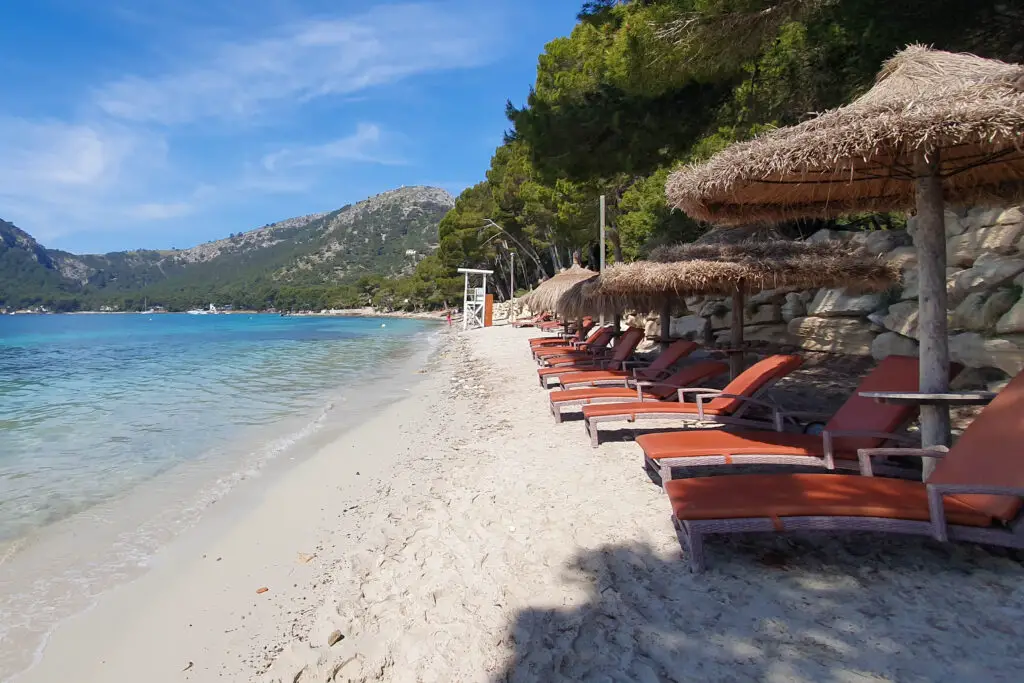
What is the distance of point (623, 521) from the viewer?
3.23 m

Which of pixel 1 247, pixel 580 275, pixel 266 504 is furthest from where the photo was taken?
pixel 1 247

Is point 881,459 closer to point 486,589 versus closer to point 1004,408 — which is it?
point 1004,408

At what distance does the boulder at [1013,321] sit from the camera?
204 inches

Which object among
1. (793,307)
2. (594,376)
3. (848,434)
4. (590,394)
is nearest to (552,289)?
(793,307)

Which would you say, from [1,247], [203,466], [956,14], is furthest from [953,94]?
[1,247]

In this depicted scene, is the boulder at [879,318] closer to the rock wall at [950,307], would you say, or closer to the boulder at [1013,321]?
the rock wall at [950,307]

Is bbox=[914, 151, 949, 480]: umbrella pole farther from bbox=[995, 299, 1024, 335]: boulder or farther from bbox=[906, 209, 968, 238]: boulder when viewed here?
bbox=[906, 209, 968, 238]: boulder

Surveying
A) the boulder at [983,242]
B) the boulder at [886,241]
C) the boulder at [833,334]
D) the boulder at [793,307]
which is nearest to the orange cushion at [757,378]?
the boulder at [983,242]

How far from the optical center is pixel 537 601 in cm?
251

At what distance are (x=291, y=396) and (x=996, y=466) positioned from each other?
10.5 meters

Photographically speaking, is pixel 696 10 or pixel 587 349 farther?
pixel 587 349

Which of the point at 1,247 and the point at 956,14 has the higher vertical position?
the point at 1,247

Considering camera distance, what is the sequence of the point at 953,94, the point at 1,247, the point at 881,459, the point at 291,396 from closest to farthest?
the point at 953,94
the point at 881,459
the point at 291,396
the point at 1,247

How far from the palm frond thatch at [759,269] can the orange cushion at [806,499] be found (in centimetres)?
323
